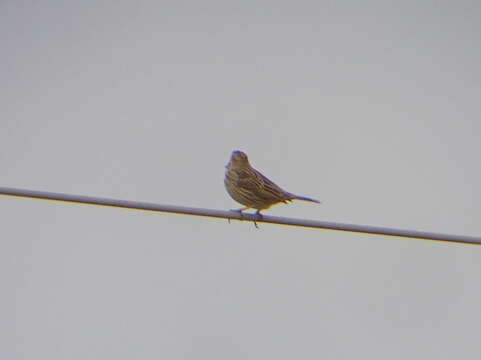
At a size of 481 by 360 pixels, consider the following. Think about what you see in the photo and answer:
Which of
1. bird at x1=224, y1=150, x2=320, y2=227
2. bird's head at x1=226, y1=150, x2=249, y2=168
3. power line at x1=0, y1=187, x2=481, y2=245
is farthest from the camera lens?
bird's head at x1=226, y1=150, x2=249, y2=168

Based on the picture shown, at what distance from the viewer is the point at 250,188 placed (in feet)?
32.9

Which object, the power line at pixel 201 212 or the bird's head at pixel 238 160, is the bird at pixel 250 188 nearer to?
the bird's head at pixel 238 160

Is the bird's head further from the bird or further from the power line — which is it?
the power line

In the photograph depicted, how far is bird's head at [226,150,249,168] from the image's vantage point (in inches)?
410

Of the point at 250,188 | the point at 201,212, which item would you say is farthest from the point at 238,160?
the point at 201,212

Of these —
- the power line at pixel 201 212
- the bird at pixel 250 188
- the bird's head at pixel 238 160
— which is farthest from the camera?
the bird's head at pixel 238 160

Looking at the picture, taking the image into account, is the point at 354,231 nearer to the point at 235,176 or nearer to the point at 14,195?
the point at 14,195

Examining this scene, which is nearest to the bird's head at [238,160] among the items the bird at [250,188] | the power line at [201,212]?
the bird at [250,188]

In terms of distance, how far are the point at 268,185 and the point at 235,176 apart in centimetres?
42

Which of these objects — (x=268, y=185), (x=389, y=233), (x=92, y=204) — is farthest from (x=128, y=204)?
(x=268, y=185)

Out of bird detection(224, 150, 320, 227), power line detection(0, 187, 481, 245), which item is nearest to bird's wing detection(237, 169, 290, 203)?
bird detection(224, 150, 320, 227)

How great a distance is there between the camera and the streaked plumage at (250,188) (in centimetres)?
995

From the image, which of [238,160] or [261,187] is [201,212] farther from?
[238,160]

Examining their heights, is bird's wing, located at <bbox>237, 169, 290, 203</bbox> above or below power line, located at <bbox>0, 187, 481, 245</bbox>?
above
